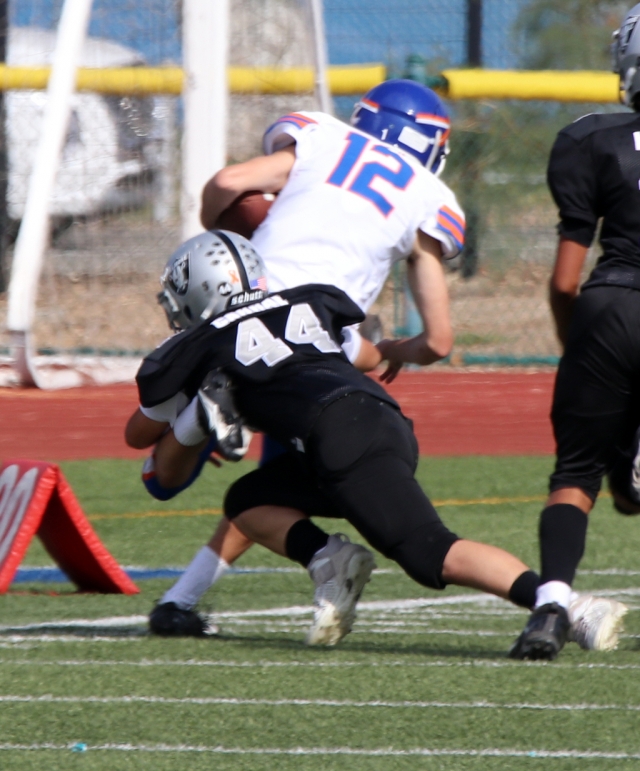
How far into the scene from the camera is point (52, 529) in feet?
17.4

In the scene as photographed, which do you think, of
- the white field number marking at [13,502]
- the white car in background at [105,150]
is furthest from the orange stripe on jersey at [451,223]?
the white car in background at [105,150]

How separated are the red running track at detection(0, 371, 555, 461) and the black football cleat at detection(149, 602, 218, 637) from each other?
4.38m

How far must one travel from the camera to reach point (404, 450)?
415cm

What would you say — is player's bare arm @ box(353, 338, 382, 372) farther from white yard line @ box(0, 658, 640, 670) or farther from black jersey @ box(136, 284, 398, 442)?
white yard line @ box(0, 658, 640, 670)

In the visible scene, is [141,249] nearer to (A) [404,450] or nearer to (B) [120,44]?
(B) [120,44]

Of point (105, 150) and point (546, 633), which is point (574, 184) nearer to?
point (546, 633)

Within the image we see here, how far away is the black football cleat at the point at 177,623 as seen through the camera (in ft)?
14.5

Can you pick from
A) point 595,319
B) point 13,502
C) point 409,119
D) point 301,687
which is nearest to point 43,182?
point 13,502

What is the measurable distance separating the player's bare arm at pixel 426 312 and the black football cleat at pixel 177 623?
3.20 feet

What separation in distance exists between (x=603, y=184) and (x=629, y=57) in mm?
401

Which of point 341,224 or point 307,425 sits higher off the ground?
point 341,224

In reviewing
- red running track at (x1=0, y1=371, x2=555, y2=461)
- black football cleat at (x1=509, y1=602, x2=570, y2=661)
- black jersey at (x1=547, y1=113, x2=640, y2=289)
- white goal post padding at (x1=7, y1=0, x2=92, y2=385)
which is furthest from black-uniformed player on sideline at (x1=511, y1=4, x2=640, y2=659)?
white goal post padding at (x1=7, y1=0, x2=92, y2=385)

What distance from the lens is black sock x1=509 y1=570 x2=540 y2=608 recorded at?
3883 millimetres

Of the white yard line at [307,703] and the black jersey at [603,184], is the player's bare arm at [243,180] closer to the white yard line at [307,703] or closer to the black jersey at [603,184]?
the black jersey at [603,184]
